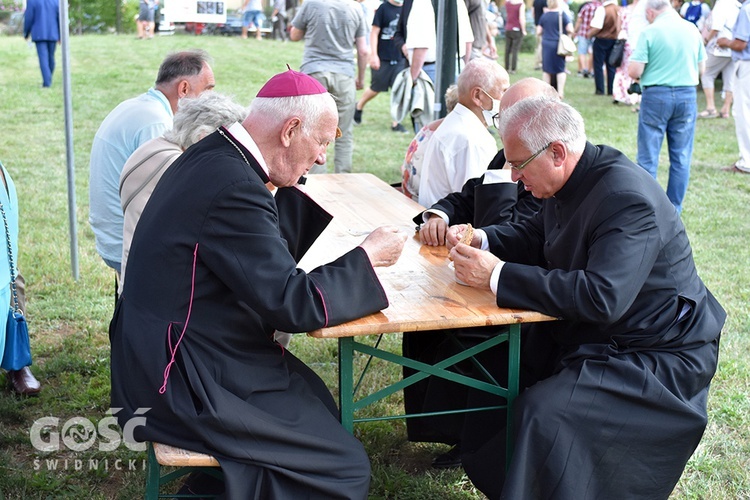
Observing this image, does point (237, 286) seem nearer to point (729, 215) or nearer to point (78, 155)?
point (729, 215)

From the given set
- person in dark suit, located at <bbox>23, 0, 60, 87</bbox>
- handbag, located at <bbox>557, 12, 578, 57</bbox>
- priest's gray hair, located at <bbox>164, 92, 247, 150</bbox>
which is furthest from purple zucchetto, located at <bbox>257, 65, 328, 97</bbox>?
person in dark suit, located at <bbox>23, 0, 60, 87</bbox>

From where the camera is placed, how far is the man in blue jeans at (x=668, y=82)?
7.32 metres

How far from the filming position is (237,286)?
236 cm

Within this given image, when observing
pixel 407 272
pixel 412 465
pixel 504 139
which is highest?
pixel 504 139

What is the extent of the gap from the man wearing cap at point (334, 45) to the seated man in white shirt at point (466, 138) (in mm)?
3646

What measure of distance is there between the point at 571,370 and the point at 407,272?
663mm

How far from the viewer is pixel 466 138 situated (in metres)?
4.13

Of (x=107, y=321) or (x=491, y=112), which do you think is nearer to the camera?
(x=491, y=112)

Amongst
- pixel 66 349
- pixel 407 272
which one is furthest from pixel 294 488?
pixel 66 349

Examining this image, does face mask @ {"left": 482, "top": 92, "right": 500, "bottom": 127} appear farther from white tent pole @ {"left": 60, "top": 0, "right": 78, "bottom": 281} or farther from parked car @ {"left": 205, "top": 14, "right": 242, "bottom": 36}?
parked car @ {"left": 205, "top": 14, "right": 242, "bottom": 36}

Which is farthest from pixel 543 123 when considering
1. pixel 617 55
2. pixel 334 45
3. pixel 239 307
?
pixel 617 55

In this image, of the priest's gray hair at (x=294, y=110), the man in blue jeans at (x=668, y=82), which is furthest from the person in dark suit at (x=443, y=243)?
the man in blue jeans at (x=668, y=82)

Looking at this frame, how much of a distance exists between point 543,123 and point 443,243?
2.83 ft

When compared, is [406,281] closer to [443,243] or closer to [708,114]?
[443,243]
